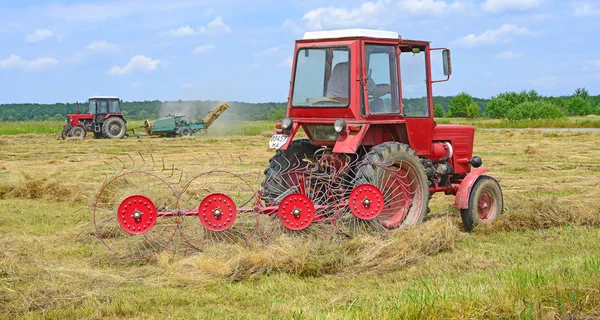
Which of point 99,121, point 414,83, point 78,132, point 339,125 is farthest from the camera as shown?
point 99,121

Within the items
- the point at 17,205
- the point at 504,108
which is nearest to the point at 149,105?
the point at 504,108

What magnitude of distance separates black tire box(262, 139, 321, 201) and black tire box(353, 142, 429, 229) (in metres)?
0.90

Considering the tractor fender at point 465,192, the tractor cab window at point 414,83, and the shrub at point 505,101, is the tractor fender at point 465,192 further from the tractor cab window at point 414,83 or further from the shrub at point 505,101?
the shrub at point 505,101

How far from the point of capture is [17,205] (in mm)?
10773

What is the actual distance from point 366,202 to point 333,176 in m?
0.43

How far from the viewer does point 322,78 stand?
848cm

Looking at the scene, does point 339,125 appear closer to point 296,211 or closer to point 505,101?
point 296,211

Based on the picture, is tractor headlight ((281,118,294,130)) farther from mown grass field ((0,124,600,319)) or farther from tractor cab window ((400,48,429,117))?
mown grass field ((0,124,600,319))

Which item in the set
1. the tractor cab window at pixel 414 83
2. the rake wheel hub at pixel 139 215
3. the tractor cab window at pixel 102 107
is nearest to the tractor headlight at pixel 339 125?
the tractor cab window at pixel 414 83

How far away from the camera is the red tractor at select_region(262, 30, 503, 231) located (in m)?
7.90

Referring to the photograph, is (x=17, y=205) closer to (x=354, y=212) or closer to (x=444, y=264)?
(x=354, y=212)

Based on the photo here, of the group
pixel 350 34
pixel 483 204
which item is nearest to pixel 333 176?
pixel 350 34

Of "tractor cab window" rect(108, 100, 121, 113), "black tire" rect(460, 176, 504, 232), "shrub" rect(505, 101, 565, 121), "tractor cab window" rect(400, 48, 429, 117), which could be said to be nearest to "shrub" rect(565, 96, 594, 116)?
"shrub" rect(505, 101, 565, 121)

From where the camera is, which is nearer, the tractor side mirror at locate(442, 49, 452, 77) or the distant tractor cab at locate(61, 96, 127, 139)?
the tractor side mirror at locate(442, 49, 452, 77)
